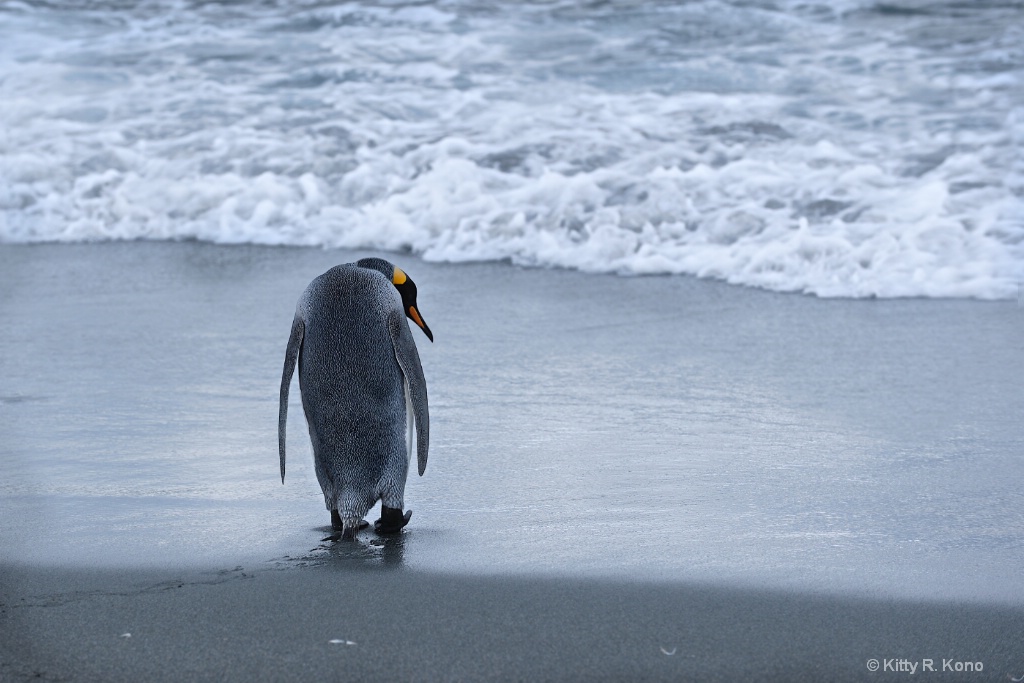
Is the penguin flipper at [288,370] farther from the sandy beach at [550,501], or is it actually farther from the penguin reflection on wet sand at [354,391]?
the sandy beach at [550,501]

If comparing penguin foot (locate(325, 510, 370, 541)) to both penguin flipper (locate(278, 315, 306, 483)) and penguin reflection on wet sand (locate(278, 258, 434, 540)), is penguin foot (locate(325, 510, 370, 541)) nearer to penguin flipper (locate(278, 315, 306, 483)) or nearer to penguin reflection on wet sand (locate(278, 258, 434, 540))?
penguin reflection on wet sand (locate(278, 258, 434, 540))

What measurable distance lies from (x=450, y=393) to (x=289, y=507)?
1.05m

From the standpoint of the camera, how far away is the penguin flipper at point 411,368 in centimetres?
288

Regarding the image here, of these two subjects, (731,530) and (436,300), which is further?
(436,300)

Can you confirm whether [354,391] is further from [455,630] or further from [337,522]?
[455,630]

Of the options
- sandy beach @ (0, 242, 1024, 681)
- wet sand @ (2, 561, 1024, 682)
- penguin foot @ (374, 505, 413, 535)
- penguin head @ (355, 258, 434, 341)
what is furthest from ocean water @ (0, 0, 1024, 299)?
wet sand @ (2, 561, 1024, 682)

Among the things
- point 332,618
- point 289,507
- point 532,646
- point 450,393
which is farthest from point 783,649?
point 450,393

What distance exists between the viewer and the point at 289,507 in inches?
119

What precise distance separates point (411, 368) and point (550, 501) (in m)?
0.45

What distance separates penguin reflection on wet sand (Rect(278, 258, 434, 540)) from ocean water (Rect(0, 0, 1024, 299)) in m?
2.93

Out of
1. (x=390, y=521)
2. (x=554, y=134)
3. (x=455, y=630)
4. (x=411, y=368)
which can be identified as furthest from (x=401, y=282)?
(x=554, y=134)

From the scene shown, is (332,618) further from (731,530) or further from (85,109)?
(85,109)

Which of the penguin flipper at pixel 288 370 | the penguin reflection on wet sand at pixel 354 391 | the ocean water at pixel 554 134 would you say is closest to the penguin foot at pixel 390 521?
the penguin reflection on wet sand at pixel 354 391

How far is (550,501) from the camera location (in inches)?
119
